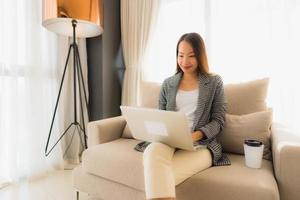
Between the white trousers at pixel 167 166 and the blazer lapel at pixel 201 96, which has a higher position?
the blazer lapel at pixel 201 96

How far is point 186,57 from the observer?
1.48 metres

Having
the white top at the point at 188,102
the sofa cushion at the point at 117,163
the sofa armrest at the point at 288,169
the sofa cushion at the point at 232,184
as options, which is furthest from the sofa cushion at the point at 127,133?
the sofa armrest at the point at 288,169

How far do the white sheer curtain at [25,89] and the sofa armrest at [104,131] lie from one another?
0.72 m

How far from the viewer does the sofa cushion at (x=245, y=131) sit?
1.40m

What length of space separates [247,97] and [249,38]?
660 mm

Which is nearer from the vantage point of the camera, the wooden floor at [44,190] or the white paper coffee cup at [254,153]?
the white paper coffee cup at [254,153]

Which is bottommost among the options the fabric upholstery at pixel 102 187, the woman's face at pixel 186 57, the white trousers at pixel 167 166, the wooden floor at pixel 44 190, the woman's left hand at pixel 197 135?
the wooden floor at pixel 44 190

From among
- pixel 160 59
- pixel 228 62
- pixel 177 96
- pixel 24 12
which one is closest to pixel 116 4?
pixel 160 59

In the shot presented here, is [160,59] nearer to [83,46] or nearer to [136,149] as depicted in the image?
[83,46]

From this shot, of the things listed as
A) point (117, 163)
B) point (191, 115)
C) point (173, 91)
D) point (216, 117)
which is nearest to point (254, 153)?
point (216, 117)

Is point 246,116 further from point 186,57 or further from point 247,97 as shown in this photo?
point 186,57

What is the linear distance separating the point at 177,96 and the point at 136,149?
419 mm

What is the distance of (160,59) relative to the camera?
8.00ft

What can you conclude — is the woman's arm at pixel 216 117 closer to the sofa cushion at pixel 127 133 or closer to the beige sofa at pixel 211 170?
the beige sofa at pixel 211 170
